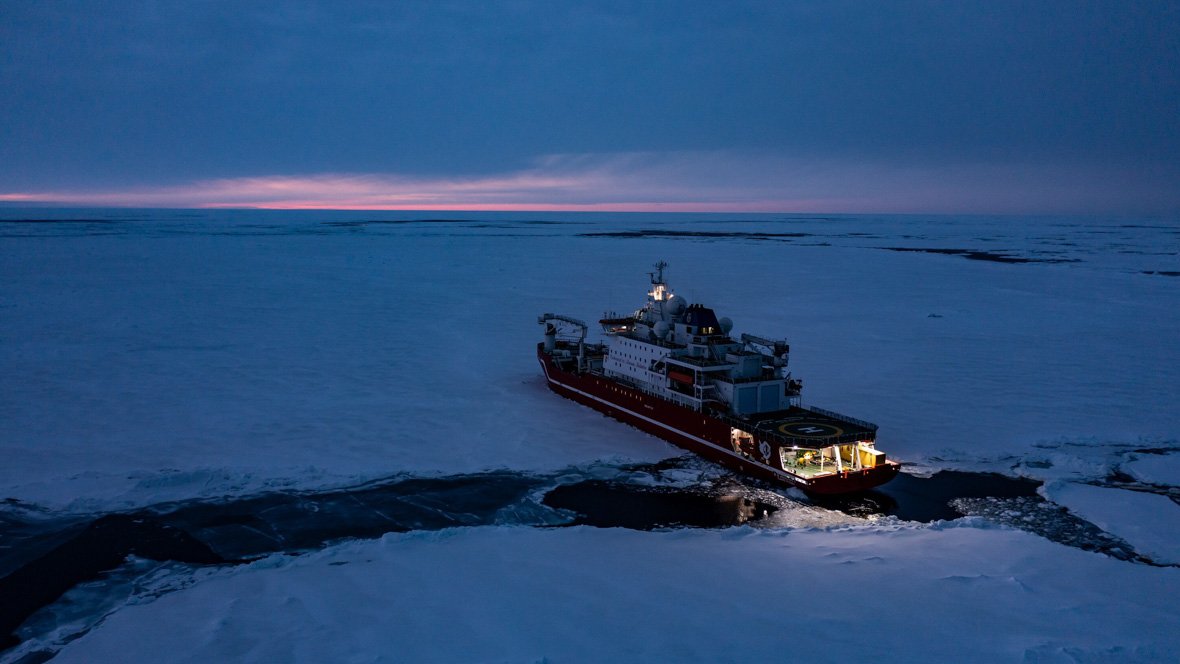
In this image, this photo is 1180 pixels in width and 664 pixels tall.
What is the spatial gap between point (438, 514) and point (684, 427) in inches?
354

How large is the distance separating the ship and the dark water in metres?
0.93

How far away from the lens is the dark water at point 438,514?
48.5ft

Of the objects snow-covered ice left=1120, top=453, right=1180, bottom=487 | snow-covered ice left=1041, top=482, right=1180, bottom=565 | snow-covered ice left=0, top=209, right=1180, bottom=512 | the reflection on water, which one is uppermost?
snow-covered ice left=0, top=209, right=1180, bottom=512

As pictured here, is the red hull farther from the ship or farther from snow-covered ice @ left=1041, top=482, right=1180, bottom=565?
snow-covered ice @ left=1041, top=482, right=1180, bottom=565

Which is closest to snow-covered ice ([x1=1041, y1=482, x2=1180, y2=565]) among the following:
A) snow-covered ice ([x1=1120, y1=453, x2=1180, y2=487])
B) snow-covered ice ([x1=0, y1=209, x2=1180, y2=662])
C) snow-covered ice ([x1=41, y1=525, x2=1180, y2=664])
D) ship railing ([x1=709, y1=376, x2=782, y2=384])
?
snow-covered ice ([x1=0, y1=209, x2=1180, y2=662])

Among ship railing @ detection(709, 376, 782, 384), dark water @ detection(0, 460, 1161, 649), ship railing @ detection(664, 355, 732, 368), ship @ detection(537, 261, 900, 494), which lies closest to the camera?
dark water @ detection(0, 460, 1161, 649)

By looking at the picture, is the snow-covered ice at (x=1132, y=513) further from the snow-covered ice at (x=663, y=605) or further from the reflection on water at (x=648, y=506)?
the reflection on water at (x=648, y=506)

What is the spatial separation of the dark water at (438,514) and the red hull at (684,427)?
0.56 m

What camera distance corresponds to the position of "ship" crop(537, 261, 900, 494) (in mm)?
19766

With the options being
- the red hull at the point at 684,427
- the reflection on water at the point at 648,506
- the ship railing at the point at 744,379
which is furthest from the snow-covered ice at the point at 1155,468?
the reflection on water at the point at 648,506

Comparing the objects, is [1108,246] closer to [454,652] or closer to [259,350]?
[259,350]

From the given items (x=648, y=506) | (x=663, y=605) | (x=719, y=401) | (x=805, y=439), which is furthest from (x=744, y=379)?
(x=663, y=605)

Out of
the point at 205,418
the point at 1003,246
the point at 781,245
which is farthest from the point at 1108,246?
the point at 205,418

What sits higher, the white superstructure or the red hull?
the white superstructure
